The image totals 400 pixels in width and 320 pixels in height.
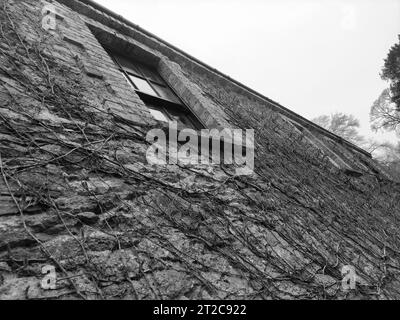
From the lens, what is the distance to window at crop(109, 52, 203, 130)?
3.83 meters

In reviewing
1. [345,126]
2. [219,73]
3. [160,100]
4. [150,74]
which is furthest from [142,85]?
[345,126]

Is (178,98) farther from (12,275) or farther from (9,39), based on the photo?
(12,275)

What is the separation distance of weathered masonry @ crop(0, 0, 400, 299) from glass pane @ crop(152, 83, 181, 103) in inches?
4.2

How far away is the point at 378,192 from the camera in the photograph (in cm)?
594

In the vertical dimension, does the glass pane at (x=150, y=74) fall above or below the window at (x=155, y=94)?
above

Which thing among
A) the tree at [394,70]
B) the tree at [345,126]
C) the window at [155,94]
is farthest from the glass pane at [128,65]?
the tree at [345,126]

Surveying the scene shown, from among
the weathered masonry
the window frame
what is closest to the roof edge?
the weathered masonry

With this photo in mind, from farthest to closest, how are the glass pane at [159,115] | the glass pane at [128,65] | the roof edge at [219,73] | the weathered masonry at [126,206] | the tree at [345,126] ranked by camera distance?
the tree at [345,126], the roof edge at [219,73], the glass pane at [128,65], the glass pane at [159,115], the weathered masonry at [126,206]

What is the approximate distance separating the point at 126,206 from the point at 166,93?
9.60ft

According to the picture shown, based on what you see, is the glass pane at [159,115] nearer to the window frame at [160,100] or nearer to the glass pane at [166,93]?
the window frame at [160,100]

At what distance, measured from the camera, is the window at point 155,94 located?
3828 millimetres

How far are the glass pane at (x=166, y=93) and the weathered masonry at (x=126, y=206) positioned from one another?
0.35 feet

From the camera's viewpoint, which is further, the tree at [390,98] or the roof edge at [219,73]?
the tree at [390,98]
